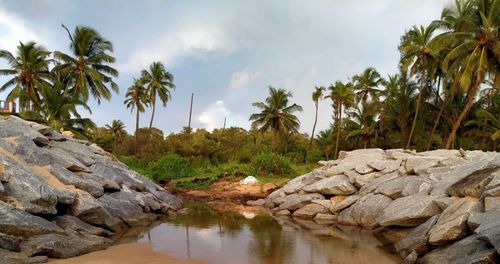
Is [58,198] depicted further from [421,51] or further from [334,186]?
[421,51]

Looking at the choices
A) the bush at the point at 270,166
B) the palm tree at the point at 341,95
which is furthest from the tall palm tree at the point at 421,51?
the bush at the point at 270,166

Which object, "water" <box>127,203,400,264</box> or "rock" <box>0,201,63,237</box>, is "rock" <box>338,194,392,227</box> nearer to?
"water" <box>127,203,400,264</box>

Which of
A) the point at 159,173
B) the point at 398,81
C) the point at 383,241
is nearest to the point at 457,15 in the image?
the point at 398,81

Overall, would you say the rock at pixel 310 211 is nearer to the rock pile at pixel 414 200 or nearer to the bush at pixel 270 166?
the rock pile at pixel 414 200

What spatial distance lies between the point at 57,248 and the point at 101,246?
170cm

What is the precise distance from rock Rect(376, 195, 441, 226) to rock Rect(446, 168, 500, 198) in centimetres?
85

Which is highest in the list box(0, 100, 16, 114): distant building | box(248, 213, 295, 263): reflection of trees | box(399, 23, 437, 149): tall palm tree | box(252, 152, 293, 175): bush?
box(399, 23, 437, 149): tall palm tree

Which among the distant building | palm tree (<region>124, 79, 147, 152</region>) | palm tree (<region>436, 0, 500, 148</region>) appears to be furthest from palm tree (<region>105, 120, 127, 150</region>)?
palm tree (<region>436, 0, 500, 148</region>)

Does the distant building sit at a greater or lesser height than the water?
greater

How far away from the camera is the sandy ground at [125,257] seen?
10.1 metres

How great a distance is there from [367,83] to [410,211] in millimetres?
29082

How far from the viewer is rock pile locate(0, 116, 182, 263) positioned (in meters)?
10.2

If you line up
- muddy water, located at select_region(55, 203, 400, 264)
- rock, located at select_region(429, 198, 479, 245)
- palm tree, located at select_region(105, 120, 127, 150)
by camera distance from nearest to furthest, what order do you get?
rock, located at select_region(429, 198, 479, 245) → muddy water, located at select_region(55, 203, 400, 264) → palm tree, located at select_region(105, 120, 127, 150)

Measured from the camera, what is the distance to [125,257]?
10.9 metres
